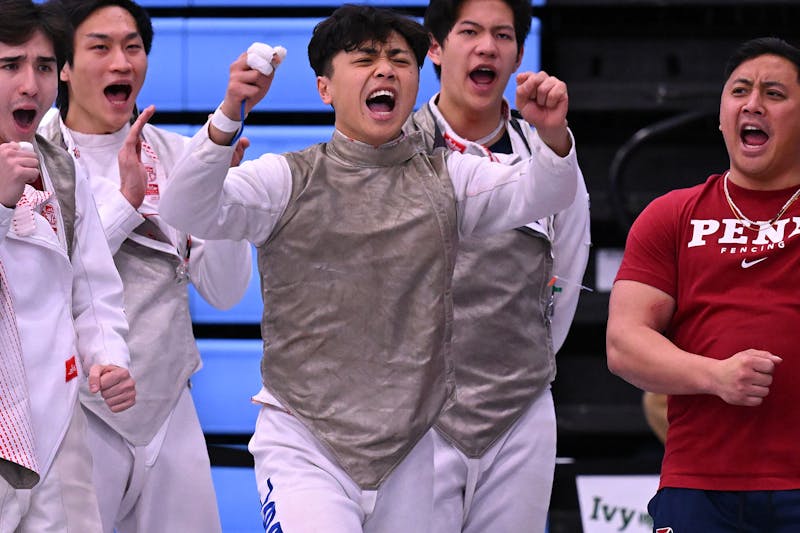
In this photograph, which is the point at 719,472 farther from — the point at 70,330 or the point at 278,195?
the point at 70,330

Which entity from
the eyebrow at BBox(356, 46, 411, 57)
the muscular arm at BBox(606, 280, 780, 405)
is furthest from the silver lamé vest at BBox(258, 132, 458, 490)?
the muscular arm at BBox(606, 280, 780, 405)

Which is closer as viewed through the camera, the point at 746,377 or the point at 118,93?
the point at 746,377

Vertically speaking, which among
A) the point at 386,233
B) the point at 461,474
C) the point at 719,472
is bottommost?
the point at 461,474

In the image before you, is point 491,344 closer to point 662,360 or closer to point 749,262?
point 662,360

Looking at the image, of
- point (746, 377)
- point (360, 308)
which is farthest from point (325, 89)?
point (746, 377)

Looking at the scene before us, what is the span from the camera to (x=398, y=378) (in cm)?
319

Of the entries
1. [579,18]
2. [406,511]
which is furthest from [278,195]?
[579,18]

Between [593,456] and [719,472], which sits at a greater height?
[719,472]

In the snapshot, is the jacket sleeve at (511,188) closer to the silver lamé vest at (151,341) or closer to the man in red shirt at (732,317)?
the man in red shirt at (732,317)

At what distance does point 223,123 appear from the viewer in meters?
3.05

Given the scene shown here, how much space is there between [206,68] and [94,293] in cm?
288

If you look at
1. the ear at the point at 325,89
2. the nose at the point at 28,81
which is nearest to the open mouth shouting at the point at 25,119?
the nose at the point at 28,81

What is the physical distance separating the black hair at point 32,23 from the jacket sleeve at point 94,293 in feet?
1.01

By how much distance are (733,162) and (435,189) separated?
0.70m
